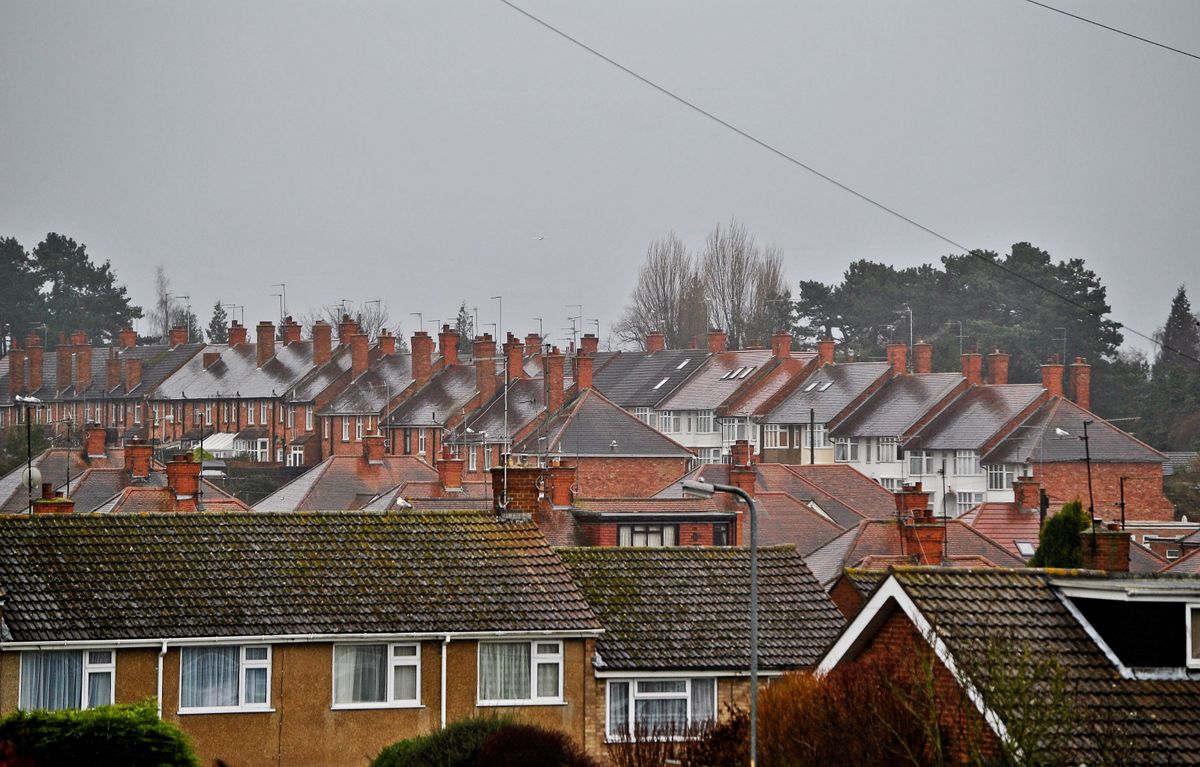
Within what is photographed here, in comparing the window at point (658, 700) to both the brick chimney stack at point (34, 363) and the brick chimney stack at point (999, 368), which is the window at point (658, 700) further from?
the brick chimney stack at point (34, 363)

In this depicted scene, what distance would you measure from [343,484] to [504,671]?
4190 cm

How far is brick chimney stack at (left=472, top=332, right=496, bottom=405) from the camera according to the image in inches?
3713

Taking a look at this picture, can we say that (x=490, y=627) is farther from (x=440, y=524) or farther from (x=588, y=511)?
(x=588, y=511)

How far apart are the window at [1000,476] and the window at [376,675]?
62221mm

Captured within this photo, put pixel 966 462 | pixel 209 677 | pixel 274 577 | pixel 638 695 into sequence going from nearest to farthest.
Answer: pixel 209 677 → pixel 274 577 → pixel 638 695 → pixel 966 462

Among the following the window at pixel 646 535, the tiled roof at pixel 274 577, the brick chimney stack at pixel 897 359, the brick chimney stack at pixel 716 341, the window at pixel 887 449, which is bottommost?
the window at pixel 646 535

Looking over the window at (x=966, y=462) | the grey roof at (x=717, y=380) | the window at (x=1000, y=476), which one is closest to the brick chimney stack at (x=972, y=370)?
the window at (x=966, y=462)

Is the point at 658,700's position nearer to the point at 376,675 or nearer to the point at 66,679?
the point at 376,675

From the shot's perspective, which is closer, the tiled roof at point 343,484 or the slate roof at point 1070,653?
the slate roof at point 1070,653

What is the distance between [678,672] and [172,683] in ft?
21.5

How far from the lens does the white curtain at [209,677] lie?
22.8 metres

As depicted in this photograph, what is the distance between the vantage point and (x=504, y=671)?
24.0 m

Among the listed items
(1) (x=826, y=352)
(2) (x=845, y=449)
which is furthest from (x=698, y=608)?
(1) (x=826, y=352)

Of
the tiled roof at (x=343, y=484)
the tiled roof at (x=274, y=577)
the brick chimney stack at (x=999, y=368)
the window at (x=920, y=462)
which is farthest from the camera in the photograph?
the brick chimney stack at (x=999, y=368)
